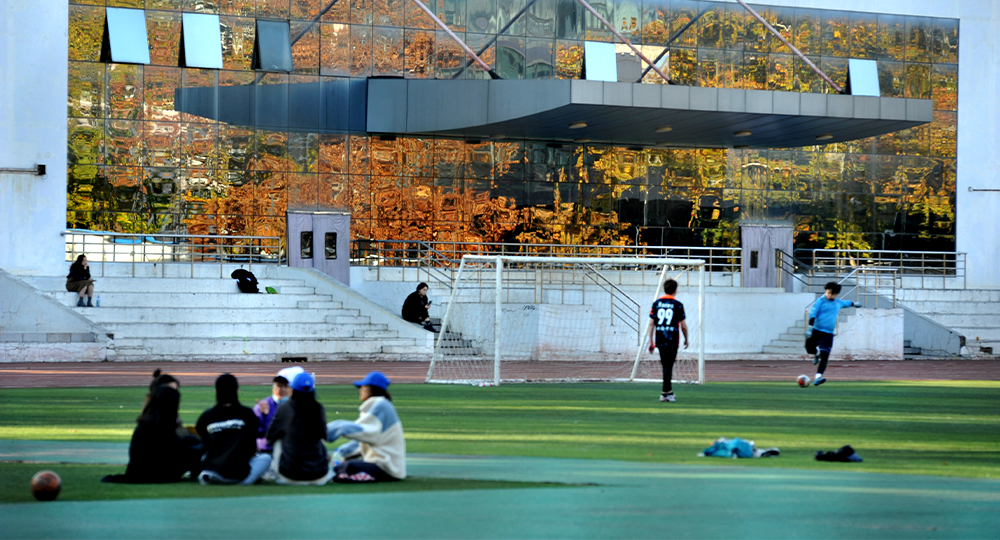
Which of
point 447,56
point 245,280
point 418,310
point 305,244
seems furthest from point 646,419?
point 447,56

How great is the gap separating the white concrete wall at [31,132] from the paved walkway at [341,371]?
10.6m

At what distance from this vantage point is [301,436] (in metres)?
8.84

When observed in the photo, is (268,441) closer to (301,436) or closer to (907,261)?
(301,436)

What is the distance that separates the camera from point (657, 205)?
42.2 meters

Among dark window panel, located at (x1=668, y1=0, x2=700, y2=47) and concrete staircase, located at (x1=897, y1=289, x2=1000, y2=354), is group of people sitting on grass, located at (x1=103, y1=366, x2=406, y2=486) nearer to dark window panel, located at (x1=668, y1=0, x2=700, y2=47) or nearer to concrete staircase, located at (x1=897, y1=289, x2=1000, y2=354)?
concrete staircase, located at (x1=897, y1=289, x2=1000, y2=354)

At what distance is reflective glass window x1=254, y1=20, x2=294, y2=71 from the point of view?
122 ft

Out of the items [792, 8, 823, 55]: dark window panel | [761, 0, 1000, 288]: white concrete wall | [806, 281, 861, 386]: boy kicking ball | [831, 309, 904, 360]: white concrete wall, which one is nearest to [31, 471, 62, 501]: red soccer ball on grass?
[806, 281, 861, 386]: boy kicking ball

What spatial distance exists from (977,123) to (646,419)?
35.0 m

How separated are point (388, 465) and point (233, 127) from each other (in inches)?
1166

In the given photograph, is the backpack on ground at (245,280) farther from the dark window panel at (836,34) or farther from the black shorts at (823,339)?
the dark window panel at (836,34)

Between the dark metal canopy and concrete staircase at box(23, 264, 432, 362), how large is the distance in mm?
8129

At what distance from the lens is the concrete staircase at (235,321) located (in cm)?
2700

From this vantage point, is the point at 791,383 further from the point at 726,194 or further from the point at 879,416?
the point at 726,194

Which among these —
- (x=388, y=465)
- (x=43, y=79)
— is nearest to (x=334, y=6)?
(x=43, y=79)
